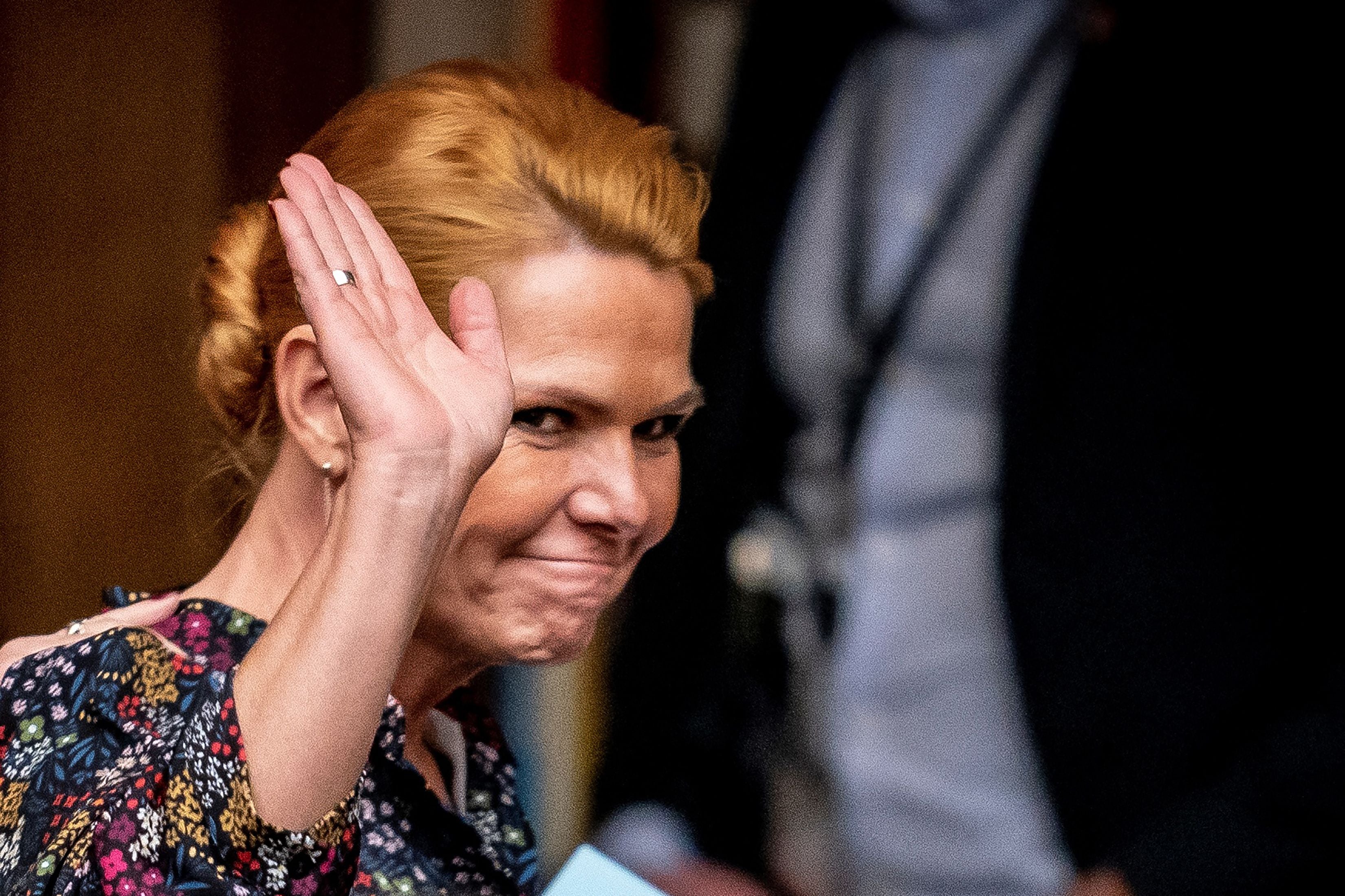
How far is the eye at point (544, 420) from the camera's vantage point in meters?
0.78

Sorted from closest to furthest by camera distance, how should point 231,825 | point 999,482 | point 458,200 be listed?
point 231,825
point 458,200
point 999,482

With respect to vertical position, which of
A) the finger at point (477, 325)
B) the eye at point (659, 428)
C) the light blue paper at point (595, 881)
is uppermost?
the finger at point (477, 325)

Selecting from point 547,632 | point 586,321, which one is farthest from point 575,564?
point 586,321

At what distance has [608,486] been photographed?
2.62ft

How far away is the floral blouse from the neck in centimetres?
3

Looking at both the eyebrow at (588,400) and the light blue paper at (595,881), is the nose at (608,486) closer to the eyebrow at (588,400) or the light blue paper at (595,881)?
the eyebrow at (588,400)

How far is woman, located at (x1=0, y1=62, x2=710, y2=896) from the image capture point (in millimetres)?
566

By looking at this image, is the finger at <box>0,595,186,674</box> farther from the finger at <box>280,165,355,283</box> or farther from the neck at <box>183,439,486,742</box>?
the finger at <box>280,165,355,283</box>

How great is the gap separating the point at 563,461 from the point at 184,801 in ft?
1.01

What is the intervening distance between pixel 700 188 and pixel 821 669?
0.39 metres

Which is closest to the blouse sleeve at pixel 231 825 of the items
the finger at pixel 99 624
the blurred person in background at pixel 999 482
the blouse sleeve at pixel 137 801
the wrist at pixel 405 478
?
the blouse sleeve at pixel 137 801

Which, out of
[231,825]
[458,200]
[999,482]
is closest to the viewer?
[231,825]

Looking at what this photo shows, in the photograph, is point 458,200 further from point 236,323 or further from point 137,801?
point 137,801

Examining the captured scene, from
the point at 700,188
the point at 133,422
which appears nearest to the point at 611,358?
the point at 700,188
